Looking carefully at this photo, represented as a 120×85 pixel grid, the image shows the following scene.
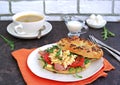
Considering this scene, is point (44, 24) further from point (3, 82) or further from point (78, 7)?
point (3, 82)

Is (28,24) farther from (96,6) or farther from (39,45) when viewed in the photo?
(96,6)

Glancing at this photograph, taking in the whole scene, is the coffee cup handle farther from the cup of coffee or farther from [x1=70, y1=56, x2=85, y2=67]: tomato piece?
[x1=70, y1=56, x2=85, y2=67]: tomato piece

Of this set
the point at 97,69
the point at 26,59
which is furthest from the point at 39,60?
the point at 97,69

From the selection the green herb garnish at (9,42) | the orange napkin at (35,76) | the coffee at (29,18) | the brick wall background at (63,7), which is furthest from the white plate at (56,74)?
the brick wall background at (63,7)

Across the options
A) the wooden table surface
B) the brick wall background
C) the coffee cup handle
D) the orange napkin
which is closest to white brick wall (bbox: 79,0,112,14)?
the brick wall background

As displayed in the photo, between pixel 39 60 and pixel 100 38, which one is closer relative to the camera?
pixel 39 60

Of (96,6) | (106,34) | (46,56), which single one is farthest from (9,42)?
(96,6)
